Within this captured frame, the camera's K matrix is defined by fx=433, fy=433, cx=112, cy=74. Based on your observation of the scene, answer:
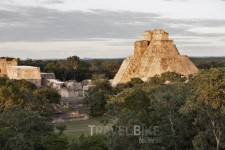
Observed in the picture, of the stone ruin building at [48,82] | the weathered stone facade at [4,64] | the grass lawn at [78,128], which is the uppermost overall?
the weathered stone facade at [4,64]

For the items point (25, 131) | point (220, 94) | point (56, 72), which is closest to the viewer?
point (220, 94)

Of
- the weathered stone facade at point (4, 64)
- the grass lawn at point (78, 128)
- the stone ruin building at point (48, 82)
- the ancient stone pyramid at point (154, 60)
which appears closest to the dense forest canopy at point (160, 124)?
the grass lawn at point (78, 128)

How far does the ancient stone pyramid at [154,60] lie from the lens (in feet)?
277

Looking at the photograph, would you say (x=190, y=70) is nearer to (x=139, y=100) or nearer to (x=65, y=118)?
(x=65, y=118)

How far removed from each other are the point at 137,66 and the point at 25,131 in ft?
220

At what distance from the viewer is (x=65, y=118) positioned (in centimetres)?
4912

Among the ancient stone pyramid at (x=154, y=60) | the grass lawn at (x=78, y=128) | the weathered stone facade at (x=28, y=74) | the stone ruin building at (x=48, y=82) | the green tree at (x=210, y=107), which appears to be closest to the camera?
the green tree at (x=210, y=107)

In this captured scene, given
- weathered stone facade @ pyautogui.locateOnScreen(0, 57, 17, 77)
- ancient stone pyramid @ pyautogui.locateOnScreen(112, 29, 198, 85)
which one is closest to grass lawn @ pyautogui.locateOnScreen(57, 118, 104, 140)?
ancient stone pyramid @ pyautogui.locateOnScreen(112, 29, 198, 85)

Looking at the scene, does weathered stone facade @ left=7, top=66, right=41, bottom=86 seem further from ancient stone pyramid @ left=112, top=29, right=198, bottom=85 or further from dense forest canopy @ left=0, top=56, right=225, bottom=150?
dense forest canopy @ left=0, top=56, right=225, bottom=150

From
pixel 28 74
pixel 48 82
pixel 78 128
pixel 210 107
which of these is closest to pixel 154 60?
pixel 48 82

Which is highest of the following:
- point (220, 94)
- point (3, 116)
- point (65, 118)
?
point (220, 94)

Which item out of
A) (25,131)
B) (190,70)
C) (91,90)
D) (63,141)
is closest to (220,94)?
(63,141)

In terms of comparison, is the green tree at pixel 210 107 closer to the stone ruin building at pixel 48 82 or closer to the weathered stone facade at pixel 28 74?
the stone ruin building at pixel 48 82

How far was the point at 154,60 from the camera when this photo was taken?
8681 centimetres
